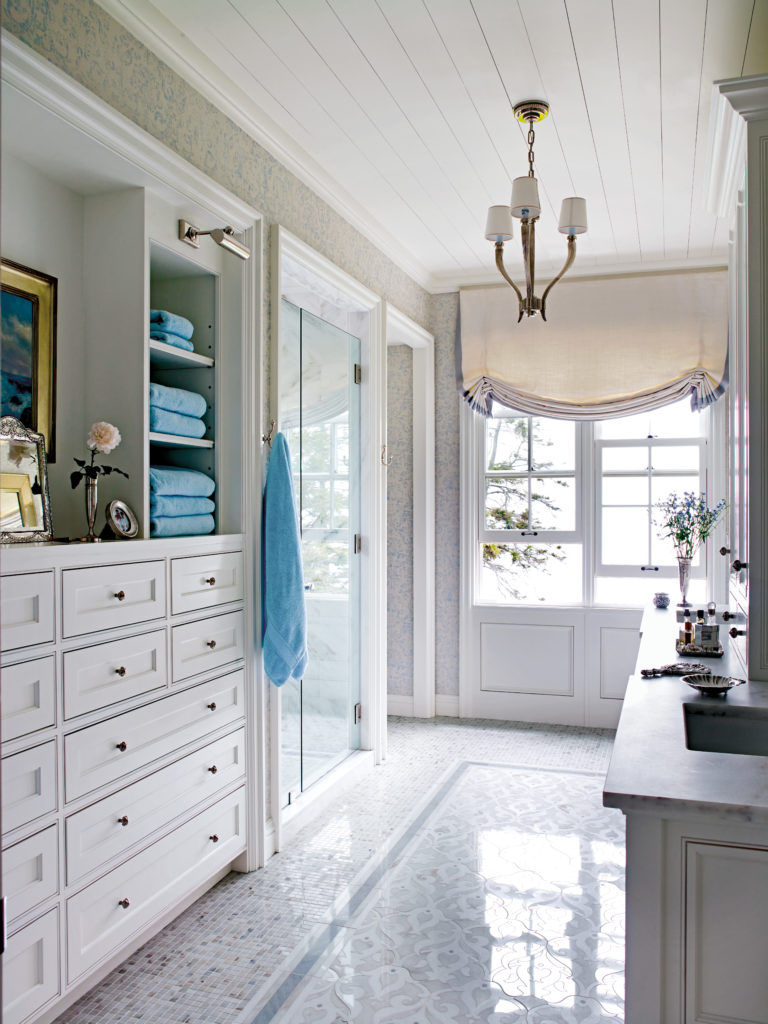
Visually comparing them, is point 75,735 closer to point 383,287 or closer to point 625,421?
point 383,287

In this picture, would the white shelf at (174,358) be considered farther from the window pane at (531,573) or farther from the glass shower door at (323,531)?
the window pane at (531,573)

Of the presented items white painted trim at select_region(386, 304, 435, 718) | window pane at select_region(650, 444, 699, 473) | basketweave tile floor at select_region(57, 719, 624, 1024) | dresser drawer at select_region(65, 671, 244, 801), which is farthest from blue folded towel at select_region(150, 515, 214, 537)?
window pane at select_region(650, 444, 699, 473)

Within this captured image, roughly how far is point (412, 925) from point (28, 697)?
1399mm

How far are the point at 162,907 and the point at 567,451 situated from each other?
337 cm

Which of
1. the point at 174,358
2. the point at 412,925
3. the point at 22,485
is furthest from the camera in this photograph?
the point at 174,358

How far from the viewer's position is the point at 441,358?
16.3 ft

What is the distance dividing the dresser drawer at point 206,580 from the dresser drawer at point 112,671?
144 mm

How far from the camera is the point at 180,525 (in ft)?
8.14

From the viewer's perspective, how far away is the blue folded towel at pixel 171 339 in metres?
2.48

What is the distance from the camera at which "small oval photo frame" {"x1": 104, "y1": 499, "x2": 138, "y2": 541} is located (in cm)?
217

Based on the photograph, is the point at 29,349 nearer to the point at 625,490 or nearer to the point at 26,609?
the point at 26,609

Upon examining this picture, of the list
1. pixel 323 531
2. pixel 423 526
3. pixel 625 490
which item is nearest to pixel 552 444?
pixel 625 490

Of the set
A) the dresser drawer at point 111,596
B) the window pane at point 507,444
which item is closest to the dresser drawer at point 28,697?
the dresser drawer at point 111,596

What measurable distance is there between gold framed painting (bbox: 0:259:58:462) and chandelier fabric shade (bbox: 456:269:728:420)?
2984mm
